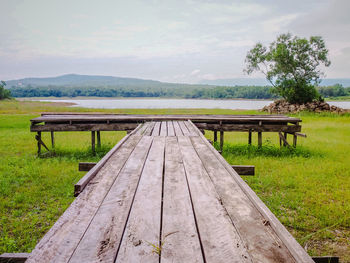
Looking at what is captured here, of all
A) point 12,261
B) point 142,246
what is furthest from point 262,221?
point 12,261

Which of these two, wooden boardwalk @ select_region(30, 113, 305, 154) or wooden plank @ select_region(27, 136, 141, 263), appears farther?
wooden boardwalk @ select_region(30, 113, 305, 154)

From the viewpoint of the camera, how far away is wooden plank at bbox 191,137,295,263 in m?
1.62

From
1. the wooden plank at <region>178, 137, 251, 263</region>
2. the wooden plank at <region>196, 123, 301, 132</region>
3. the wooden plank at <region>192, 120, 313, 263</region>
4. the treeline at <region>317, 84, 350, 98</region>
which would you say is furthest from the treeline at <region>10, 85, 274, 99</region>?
the wooden plank at <region>192, 120, 313, 263</region>

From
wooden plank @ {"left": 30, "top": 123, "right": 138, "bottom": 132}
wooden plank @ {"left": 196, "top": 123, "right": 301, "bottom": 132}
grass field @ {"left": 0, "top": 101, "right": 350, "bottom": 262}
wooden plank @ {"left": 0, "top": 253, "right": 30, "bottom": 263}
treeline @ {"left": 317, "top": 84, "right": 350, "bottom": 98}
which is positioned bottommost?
grass field @ {"left": 0, "top": 101, "right": 350, "bottom": 262}

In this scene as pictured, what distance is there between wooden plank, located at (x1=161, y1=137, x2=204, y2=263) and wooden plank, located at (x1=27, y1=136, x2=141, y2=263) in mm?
589

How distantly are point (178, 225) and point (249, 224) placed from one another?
1.75 feet

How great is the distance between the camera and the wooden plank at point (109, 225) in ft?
Result: 5.25

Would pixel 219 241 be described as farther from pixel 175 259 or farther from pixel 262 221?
pixel 262 221

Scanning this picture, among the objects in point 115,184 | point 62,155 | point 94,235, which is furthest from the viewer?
point 62,155

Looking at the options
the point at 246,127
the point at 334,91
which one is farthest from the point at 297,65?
the point at 334,91

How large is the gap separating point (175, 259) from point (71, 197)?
16.4 feet

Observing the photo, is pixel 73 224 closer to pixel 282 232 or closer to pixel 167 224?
pixel 167 224

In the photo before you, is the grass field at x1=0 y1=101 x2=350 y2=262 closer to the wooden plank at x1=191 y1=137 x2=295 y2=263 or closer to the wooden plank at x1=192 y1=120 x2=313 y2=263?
the wooden plank at x1=191 y1=137 x2=295 y2=263

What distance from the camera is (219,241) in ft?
5.70
